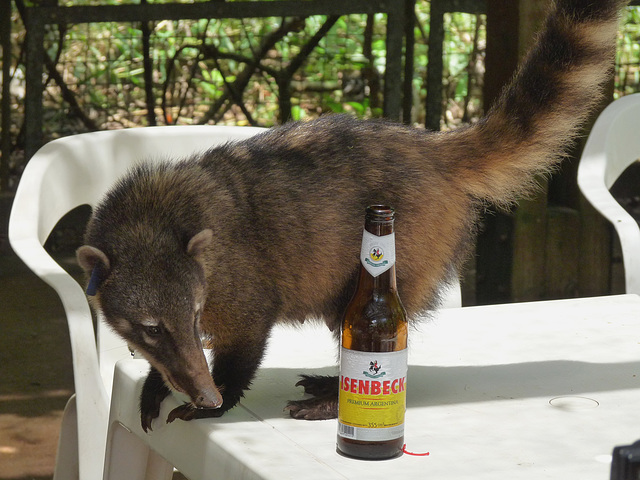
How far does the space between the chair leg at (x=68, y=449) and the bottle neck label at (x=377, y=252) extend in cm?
133

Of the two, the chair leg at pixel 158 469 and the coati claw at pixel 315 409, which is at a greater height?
the coati claw at pixel 315 409

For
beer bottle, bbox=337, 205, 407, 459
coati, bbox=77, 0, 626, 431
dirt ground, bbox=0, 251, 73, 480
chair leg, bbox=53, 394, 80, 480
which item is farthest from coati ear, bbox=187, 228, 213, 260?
dirt ground, bbox=0, 251, 73, 480

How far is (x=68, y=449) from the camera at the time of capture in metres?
2.66

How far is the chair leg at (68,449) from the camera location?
2650mm

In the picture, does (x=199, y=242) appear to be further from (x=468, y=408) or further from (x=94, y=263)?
(x=468, y=408)

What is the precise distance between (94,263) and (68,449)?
35.5 inches

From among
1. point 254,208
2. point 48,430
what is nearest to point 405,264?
point 254,208

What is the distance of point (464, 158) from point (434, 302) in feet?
1.03

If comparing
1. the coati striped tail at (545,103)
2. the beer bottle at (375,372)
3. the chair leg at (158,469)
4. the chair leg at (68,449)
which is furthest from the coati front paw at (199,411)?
the chair leg at (68,449)

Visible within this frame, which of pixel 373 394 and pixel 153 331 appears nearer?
pixel 373 394

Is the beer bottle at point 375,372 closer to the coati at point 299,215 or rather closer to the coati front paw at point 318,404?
the coati front paw at point 318,404

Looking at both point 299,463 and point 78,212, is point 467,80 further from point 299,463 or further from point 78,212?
point 299,463

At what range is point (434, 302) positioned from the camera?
2154 millimetres

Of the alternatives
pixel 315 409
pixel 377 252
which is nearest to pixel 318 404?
pixel 315 409
